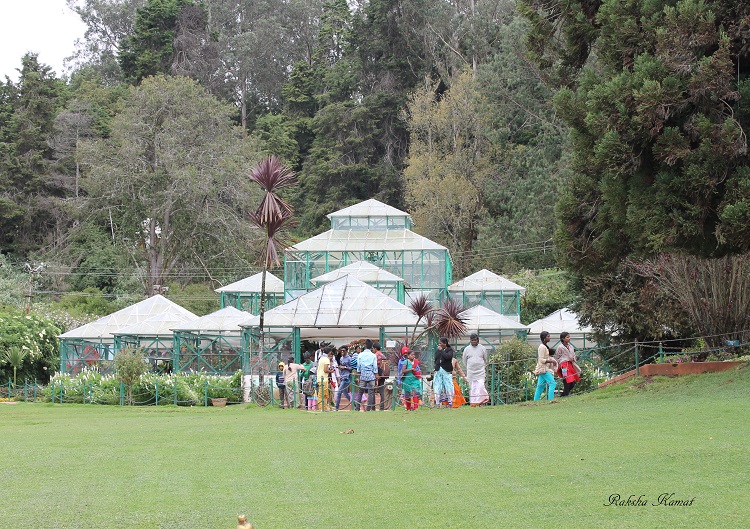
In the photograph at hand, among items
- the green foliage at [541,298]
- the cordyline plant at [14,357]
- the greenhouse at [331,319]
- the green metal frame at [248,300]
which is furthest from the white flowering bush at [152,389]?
the green foliage at [541,298]

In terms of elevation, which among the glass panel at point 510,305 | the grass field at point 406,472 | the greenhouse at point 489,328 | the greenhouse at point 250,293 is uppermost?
the greenhouse at point 250,293

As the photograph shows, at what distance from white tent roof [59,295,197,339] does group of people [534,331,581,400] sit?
21.9 m

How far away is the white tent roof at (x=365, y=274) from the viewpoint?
122 feet

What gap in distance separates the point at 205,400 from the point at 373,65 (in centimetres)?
4811

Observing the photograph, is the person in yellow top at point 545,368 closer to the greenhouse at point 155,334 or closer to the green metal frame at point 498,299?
the greenhouse at point 155,334

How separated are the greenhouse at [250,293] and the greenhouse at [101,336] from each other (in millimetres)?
5649

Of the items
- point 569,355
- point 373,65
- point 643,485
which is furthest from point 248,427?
point 373,65

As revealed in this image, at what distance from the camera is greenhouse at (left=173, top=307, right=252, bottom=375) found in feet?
112

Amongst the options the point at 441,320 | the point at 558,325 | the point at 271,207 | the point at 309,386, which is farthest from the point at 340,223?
the point at 309,386

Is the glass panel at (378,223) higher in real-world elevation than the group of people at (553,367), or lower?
higher

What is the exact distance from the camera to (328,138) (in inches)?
2704

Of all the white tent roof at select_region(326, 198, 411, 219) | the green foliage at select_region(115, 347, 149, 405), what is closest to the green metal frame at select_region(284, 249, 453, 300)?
the white tent roof at select_region(326, 198, 411, 219)

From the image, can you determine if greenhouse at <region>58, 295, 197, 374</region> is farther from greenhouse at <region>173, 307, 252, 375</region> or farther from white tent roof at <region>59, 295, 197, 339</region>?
greenhouse at <region>173, 307, 252, 375</region>

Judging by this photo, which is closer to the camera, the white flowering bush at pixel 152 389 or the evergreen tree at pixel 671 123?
the evergreen tree at pixel 671 123
